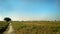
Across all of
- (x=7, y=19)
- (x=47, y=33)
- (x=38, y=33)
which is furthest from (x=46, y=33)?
(x=7, y=19)

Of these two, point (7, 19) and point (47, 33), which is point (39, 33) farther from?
point (7, 19)

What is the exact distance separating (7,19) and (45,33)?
8952cm

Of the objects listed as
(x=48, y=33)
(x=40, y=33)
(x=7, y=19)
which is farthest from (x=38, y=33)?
(x=7, y=19)

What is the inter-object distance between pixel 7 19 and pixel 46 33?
294 ft

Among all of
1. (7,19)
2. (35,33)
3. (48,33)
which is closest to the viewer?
(48,33)

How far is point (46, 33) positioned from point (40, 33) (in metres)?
0.82

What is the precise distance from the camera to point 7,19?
10356cm

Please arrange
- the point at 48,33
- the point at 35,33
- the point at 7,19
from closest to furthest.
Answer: the point at 48,33, the point at 35,33, the point at 7,19

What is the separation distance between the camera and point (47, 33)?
15398 mm

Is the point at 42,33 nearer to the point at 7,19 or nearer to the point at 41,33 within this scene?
the point at 41,33

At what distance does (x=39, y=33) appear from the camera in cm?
1591

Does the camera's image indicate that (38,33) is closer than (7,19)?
Yes

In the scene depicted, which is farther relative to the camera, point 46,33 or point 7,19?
A: point 7,19

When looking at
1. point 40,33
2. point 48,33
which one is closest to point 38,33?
point 40,33
